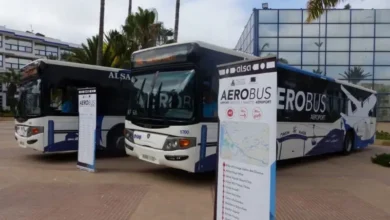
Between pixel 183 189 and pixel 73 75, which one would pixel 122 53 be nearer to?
pixel 73 75

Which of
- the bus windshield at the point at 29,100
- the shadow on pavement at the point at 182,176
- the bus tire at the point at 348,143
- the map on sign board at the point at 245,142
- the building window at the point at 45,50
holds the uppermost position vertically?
the building window at the point at 45,50

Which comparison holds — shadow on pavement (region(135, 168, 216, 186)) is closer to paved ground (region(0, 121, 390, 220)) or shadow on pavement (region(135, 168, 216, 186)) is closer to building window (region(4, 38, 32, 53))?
paved ground (region(0, 121, 390, 220))

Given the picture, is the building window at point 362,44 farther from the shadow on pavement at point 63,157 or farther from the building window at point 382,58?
the shadow on pavement at point 63,157

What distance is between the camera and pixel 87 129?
944 centimetres

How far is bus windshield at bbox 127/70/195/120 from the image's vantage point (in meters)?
7.66

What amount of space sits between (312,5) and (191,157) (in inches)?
290

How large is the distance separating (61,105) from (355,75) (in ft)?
86.6

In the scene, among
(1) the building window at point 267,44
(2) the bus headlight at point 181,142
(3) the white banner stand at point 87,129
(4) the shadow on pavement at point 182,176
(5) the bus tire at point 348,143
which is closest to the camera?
(2) the bus headlight at point 181,142

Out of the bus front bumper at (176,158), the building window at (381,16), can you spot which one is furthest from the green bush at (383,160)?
the building window at (381,16)

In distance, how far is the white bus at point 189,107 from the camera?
7621 millimetres

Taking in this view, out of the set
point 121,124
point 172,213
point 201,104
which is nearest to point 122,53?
point 121,124

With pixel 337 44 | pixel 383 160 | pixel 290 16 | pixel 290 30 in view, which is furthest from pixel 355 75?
pixel 383 160

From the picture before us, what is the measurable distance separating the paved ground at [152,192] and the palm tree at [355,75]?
→ 801 inches

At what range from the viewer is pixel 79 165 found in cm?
984
